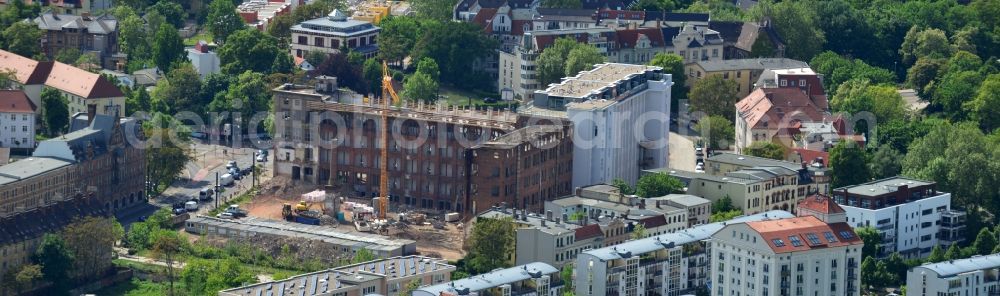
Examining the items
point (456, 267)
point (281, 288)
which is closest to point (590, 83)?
point (456, 267)

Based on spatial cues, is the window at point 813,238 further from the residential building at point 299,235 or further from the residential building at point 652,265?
the residential building at point 299,235

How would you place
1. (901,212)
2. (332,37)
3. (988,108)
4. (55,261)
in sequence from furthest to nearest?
1. (332,37)
2. (988,108)
3. (901,212)
4. (55,261)

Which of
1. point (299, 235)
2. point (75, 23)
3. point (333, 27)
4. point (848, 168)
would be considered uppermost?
point (333, 27)

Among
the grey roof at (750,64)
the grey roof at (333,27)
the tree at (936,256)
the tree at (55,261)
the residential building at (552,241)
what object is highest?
the grey roof at (333,27)

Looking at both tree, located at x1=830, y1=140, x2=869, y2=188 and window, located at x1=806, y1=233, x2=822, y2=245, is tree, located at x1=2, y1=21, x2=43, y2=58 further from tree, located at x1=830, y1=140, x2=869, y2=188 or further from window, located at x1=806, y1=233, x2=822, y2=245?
window, located at x1=806, y1=233, x2=822, y2=245

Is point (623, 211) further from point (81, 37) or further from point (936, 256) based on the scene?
point (81, 37)

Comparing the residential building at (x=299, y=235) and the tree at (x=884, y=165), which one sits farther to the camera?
the tree at (x=884, y=165)

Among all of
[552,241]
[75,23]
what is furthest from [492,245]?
[75,23]

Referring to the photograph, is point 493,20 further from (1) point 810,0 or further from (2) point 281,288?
(2) point 281,288

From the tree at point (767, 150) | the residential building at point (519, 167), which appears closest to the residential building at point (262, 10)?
the tree at point (767, 150)
